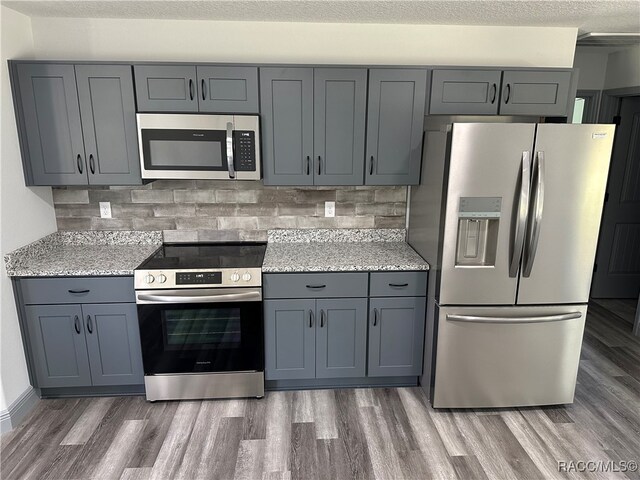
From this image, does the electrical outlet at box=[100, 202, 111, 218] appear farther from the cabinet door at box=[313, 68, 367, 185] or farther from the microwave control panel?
the cabinet door at box=[313, 68, 367, 185]

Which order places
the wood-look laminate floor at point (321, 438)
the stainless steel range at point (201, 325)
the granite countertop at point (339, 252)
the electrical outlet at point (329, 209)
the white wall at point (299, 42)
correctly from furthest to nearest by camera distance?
the electrical outlet at point (329, 209)
the white wall at point (299, 42)
the granite countertop at point (339, 252)
the stainless steel range at point (201, 325)
the wood-look laminate floor at point (321, 438)

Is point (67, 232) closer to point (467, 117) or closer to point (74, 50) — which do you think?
point (74, 50)

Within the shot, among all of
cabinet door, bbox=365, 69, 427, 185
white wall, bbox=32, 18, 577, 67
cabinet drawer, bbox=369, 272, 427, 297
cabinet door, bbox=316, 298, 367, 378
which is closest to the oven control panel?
cabinet door, bbox=316, 298, 367, 378

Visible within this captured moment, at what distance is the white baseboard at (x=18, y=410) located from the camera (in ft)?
7.94

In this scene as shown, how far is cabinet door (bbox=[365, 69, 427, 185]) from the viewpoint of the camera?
260 centimetres

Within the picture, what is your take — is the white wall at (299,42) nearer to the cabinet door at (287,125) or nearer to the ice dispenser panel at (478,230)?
the cabinet door at (287,125)

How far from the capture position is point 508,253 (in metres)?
2.35

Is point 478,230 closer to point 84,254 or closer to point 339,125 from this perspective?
point 339,125

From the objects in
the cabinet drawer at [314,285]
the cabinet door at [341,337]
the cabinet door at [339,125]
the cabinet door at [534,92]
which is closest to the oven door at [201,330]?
the cabinet drawer at [314,285]

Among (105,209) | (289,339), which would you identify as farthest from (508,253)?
(105,209)

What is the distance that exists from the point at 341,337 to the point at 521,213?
1.31 metres

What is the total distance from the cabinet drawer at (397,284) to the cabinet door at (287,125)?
777 millimetres

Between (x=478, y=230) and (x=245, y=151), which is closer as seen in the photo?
(x=478, y=230)

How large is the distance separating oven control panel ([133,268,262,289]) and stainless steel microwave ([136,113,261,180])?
600 millimetres
